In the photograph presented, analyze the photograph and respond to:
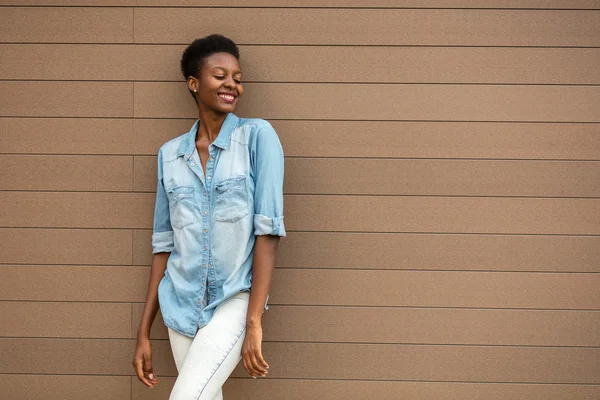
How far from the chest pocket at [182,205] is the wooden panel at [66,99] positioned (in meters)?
0.59

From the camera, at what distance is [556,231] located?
2.77 metres

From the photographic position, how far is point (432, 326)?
9.16ft

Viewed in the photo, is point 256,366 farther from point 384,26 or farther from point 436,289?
point 384,26

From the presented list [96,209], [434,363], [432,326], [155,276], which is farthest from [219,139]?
[434,363]

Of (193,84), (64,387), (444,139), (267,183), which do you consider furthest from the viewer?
(64,387)

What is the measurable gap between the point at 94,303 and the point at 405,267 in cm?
143

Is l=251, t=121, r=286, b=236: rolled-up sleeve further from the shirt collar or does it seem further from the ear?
the ear

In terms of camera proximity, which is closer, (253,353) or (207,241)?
(253,353)

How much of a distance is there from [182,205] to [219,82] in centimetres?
51

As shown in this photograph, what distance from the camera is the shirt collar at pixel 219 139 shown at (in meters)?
2.43

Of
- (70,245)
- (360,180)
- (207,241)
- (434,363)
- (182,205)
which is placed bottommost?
(434,363)

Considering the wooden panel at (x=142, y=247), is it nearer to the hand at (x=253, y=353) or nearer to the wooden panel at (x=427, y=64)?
the hand at (x=253, y=353)

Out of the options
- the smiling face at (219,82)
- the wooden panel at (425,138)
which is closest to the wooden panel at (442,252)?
the wooden panel at (425,138)

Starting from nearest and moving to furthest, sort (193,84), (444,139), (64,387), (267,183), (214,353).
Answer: (214,353)
(267,183)
(193,84)
(444,139)
(64,387)
